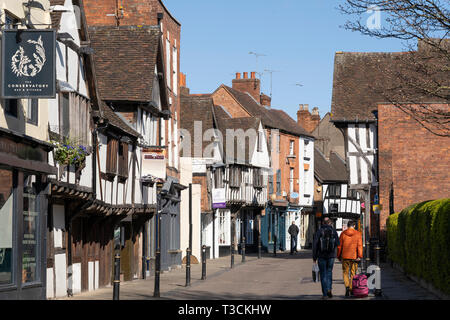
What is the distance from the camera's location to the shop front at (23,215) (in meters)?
15.6

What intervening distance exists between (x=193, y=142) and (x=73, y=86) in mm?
24717

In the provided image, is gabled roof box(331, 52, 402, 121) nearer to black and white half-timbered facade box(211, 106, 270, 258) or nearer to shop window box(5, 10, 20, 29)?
black and white half-timbered facade box(211, 106, 270, 258)

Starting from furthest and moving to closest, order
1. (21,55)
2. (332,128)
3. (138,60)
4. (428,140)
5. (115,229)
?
(332,128) < (428,140) < (138,60) < (115,229) < (21,55)

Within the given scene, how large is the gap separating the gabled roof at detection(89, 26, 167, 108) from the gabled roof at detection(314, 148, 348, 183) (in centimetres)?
4138

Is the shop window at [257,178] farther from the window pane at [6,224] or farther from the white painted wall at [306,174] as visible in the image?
the window pane at [6,224]

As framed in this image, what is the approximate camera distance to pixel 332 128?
78.4 meters

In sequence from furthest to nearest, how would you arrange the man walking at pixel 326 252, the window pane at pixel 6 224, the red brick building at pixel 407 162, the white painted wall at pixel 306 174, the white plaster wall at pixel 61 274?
the white painted wall at pixel 306 174 → the red brick building at pixel 407 162 → the white plaster wall at pixel 61 274 → the man walking at pixel 326 252 → the window pane at pixel 6 224

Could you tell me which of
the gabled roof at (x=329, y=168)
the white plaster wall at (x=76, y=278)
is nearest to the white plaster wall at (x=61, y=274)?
the white plaster wall at (x=76, y=278)

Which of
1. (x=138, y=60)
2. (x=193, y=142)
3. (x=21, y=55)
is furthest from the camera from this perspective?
(x=193, y=142)

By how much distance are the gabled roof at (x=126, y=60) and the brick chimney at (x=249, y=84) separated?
36.2 metres

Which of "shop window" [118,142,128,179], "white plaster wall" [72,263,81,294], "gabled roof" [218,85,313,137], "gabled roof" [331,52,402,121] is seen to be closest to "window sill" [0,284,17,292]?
"white plaster wall" [72,263,81,294]

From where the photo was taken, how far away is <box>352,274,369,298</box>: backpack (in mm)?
19109
